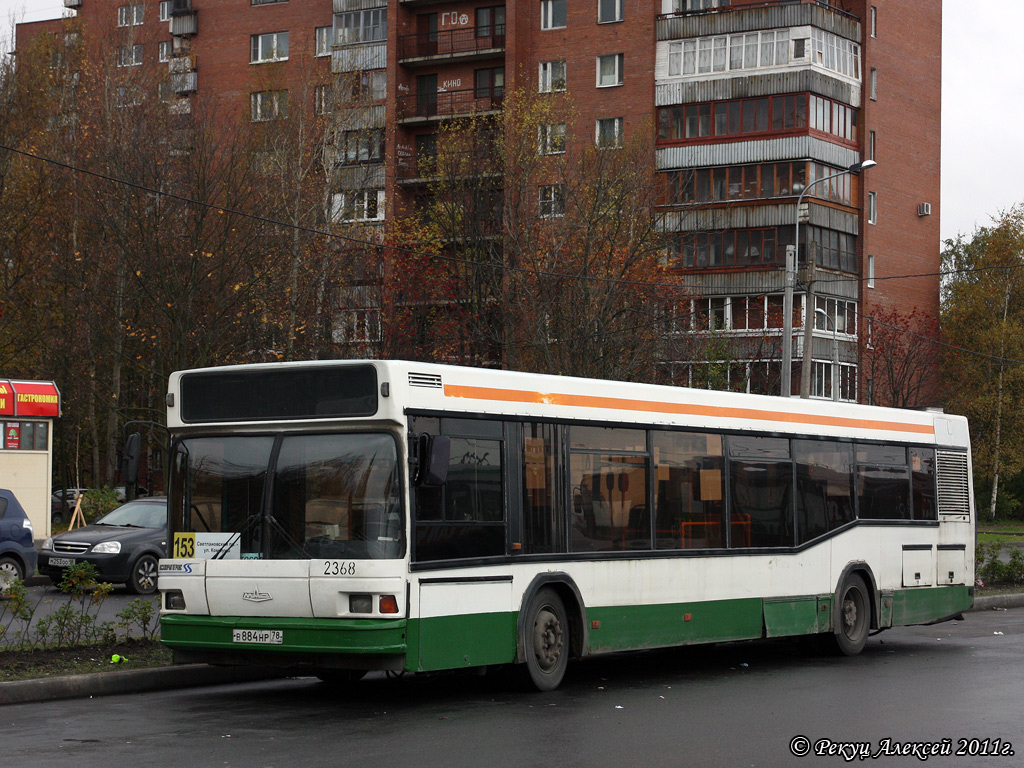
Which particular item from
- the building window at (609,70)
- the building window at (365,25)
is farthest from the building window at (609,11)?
the building window at (365,25)

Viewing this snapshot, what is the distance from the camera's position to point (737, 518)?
15039 mm

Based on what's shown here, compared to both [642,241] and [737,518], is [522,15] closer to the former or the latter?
[642,241]

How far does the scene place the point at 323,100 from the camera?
49.7m

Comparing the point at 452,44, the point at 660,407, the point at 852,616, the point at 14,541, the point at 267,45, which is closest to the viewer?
the point at 660,407

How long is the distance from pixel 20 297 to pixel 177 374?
3489cm

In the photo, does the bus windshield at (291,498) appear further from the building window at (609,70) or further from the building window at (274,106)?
the building window at (609,70)

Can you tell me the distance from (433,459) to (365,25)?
5914 cm

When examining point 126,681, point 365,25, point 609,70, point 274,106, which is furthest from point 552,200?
point 126,681

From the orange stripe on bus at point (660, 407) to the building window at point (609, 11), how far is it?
157ft

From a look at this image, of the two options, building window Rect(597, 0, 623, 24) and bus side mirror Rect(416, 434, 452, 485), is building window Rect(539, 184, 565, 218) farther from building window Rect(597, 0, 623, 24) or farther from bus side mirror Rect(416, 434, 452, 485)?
bus side mirror Rect(416, 434, 452, 485)

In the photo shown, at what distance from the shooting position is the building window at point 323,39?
68312 millimetres

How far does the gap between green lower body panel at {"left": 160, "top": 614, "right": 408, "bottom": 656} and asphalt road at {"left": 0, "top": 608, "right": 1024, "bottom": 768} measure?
503 mm

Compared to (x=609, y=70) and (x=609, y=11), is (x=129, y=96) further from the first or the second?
(x=609, y=11)

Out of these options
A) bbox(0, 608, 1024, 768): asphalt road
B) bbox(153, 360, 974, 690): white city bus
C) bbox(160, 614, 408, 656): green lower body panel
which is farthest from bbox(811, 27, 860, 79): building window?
bbox(160, 614, 408, 656): green lower body panel
